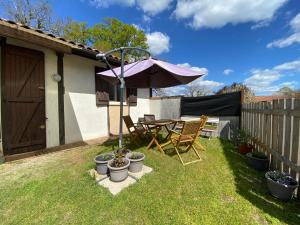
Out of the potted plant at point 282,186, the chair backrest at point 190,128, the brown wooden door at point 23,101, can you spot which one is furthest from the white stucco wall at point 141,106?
the potted plant at point 282,186

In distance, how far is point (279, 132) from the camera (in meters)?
2.94

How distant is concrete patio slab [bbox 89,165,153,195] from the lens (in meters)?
2.50

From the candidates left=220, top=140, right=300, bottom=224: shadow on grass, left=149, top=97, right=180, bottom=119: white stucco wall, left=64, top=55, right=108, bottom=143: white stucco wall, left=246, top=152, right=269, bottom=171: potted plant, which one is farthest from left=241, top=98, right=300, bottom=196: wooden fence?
left=64, top=55, right=108, bottom=143: white stucco wall

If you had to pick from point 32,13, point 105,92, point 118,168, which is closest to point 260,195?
point 118,168

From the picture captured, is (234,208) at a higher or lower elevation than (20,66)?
lower

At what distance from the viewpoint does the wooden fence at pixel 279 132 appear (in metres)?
2.43

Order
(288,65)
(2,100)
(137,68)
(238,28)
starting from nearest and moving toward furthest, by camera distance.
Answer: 1. (137,68)
2. (2,100)
3. (238,28)
4. (288,65)

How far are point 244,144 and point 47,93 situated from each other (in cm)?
536

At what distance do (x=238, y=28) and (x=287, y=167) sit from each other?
10085 mm

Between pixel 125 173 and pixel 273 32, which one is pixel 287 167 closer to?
pixel 125 173

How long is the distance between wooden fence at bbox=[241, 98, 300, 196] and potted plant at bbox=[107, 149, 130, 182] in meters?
2.44

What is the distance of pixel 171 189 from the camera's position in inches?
98.6

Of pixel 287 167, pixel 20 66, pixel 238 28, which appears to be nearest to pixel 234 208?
pixel 287 167

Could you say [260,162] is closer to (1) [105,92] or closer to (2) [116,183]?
(2) [116,183]
